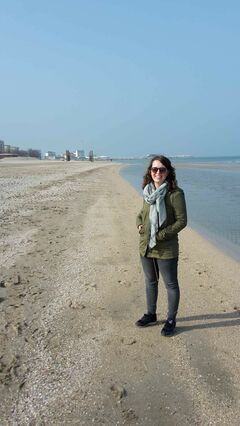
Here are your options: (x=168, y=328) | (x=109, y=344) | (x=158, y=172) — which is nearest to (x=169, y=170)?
(x=158, y=172)

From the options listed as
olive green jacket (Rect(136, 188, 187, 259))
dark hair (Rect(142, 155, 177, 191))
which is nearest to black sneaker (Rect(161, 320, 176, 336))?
olive green jacket (Rect(136, 188, 187, 259))

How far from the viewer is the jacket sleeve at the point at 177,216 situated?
15.7 ft

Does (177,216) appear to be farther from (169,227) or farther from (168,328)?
(168,328)

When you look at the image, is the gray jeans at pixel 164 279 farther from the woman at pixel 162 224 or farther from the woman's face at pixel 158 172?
the woman's face at pixel 158 172

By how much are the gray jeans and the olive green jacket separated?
93 millimetres

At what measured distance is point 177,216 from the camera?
481cm

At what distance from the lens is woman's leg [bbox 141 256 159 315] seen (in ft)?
17.0

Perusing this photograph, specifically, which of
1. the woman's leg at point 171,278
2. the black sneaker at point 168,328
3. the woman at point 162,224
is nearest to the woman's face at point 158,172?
the woman at point 162,224

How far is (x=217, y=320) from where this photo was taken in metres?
5.64

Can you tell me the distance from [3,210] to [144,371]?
1139 centimetres

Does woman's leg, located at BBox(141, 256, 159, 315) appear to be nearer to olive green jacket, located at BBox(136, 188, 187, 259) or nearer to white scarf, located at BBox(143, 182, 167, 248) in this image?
olive green jacket, located at BBox(136, 188, 187, 259)

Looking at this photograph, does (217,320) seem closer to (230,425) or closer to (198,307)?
(198,307)

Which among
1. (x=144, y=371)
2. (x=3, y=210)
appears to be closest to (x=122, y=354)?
(x=144, y=371)

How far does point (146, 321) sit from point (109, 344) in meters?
0.69
